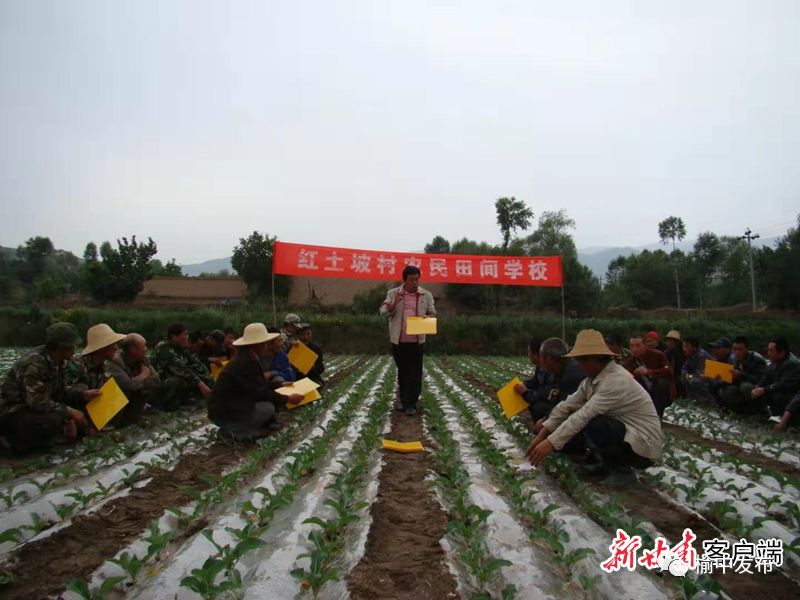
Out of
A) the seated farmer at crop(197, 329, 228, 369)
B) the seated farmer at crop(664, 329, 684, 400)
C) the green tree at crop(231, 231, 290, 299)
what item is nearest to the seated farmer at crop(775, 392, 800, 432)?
the seated farmer at crop(664, 329, 684, 400)

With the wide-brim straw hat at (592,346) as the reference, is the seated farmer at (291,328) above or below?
below

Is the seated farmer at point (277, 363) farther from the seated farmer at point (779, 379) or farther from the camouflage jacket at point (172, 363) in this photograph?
the seated farmer at point (779, 379)

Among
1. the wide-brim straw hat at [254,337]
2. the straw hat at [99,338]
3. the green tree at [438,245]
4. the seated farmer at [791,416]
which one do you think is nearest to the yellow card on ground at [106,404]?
the straw hat at [99,338]

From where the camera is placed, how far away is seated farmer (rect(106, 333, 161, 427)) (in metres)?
5.50

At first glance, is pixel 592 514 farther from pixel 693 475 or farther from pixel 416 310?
pixel 416 310

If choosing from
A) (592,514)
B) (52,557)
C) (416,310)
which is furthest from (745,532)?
(416,310)

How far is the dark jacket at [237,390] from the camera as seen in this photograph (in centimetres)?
497

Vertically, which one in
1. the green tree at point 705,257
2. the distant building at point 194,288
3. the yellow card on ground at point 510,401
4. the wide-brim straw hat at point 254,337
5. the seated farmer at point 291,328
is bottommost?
the yellow card on ground at point 510,401

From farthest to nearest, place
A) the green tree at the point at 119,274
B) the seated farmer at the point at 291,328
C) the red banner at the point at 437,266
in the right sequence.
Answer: the green tree at the point at 119,274 → the red banner at the point at 437,266 → the seated farmer at the point at 291,328

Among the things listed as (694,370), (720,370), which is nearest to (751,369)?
(720,370)

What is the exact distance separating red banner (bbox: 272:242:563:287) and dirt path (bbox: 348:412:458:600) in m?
11.3

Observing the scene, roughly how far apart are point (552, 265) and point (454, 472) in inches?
529

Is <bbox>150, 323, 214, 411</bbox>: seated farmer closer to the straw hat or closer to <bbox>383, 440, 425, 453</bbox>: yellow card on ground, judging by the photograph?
the straw hat

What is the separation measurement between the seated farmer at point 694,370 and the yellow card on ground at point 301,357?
18.9 feet
